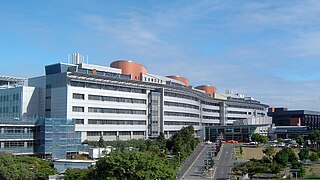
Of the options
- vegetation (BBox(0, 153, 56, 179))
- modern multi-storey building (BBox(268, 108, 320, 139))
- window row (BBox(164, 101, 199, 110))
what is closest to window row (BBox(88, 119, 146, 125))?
window row (BBox(164, 101, 199, 110))

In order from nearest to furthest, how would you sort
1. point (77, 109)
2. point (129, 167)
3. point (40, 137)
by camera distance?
point (129, 167), point (40, 137), point (77, 109)

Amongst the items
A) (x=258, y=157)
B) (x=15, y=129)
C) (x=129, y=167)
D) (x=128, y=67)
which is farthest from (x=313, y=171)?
(x=128, y=67)

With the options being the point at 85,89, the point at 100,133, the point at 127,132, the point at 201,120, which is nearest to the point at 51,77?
the point at 85,89

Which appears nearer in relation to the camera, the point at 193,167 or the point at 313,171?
the point at 313,171

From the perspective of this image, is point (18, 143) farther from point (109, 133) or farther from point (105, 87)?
point (105, 87)

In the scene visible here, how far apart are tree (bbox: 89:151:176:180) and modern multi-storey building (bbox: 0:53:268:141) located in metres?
40.5

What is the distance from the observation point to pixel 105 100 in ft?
243

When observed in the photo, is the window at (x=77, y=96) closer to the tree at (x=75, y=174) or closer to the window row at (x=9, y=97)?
the window row at (x=9, y=97)

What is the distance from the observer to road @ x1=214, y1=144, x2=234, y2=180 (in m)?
47.9

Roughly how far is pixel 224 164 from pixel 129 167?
32.3 metres

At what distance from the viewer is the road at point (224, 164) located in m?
47.9

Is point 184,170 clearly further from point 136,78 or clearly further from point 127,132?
point 136,78

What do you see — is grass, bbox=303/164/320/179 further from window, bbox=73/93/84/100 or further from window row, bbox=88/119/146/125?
window, bbox=73/93/84/100

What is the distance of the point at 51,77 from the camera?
234ft
